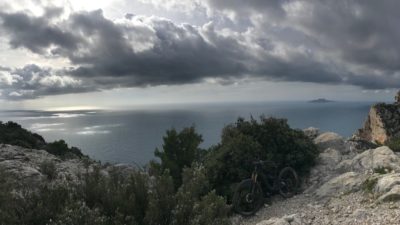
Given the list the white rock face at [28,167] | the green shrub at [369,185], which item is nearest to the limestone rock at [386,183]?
the green shrub at [369,185]

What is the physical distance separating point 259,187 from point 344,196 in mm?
3004

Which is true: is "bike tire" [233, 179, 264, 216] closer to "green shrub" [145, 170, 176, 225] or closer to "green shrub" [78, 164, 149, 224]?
"green shrub" [78, 164, 149, 224]

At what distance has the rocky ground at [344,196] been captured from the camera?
953cm

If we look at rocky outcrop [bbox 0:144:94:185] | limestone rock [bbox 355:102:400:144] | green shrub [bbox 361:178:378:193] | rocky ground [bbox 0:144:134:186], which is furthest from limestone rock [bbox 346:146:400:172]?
limestone rock [bbox 355:102:400:144]

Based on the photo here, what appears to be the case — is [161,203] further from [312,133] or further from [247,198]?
[312,133]

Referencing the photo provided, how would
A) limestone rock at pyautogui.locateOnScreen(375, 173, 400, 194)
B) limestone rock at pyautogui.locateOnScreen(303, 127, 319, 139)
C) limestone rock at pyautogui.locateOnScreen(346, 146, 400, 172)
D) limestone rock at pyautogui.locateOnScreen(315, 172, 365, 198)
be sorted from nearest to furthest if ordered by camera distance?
limestone rock at pyautogui.locateOnScreen(375, 173, 400, 194)
limestone rock at pyautogui.locateOnScreen(315, 172, 365, 198)
limestone rock at pyautogui.locateOnScreen(346, 146, 400, 172)
limestone rock at pyautogui.locateOnScreen(303, 127, 319, 139)

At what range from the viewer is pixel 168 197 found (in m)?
7.34

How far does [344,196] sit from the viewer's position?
12.0 metres

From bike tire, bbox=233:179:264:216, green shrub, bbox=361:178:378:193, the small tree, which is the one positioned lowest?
bike tire, bbox=233:179:264:216

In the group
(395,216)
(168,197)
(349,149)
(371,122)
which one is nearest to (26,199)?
(168,197)

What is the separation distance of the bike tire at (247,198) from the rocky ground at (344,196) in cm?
27

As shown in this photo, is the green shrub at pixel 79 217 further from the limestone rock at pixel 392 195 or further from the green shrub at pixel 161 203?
the limestone rock at pixel 392 195

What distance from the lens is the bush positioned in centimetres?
1478

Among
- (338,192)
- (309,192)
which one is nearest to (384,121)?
(309,192)
